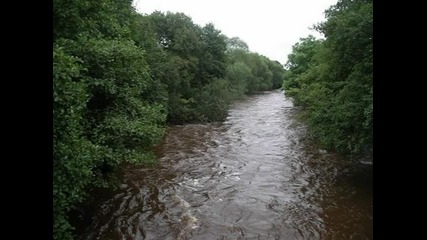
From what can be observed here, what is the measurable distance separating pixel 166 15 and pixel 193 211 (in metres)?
22.7

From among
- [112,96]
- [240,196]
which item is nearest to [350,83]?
[240,196]

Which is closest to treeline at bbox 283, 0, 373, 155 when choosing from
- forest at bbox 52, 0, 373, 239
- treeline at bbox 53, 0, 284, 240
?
forest at bbox 52, 0, 373, 239

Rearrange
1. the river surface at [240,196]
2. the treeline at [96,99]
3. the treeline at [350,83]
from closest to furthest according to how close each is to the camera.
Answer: the treeline at [96,99] → the river surface at [240,196] → the treeline at [350,83]

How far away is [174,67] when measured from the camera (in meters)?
24.5

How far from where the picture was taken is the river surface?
31.1 feet

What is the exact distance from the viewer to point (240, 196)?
1195 cm

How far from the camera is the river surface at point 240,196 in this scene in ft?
31.1

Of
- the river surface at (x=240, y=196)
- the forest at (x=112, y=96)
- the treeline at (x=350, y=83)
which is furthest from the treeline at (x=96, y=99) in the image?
the treeline at (x=350, y=83)

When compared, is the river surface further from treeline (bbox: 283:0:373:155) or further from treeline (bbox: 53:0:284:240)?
treeline (bbox: 283:0:373:155)

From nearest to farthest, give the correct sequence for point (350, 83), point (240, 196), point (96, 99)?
point (96, 99)
point (350, 83)
point (240, 196)

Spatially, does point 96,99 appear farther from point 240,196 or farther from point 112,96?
point 240,196

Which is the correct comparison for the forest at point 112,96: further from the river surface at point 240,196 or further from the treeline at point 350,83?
the river surface at point 240,196
